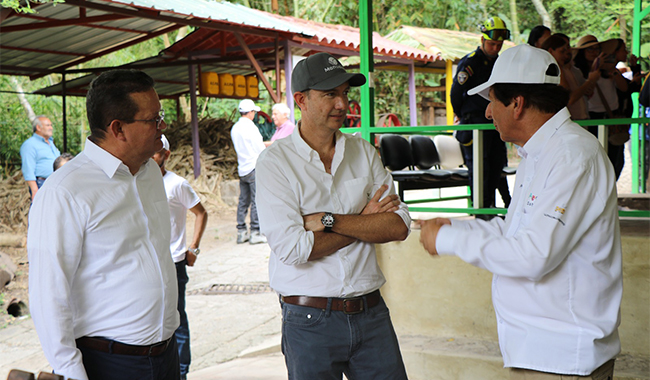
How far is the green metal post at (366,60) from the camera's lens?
4.26 meters

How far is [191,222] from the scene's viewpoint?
11508 mm

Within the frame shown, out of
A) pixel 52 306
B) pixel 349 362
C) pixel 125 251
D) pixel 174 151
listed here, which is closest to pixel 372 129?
pixel 349 362

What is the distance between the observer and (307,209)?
95.3 inches

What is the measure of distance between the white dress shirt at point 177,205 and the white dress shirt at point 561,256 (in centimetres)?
243

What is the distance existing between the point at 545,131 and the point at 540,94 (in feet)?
0.40

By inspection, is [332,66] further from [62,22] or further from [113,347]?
[62,22]

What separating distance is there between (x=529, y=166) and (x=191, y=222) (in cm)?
1008

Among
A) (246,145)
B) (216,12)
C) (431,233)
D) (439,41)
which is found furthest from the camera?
(439,41)

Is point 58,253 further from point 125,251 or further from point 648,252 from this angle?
point 648,252

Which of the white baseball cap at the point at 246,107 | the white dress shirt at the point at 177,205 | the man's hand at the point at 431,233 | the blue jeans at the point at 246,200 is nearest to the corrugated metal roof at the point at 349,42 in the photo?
Answer: the white baseball cap at the point at 246,107

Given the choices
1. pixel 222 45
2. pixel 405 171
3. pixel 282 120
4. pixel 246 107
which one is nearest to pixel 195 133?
pixel 222 45

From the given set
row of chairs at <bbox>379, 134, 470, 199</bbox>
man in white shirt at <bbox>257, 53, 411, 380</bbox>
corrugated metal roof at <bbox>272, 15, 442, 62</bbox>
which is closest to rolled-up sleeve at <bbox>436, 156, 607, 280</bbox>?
man in white shirt at <bbox>257, 53, 411, 380</bbox>

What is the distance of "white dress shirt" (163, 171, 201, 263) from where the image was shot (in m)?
3.93

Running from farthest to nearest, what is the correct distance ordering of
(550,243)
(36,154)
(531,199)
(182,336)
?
(36,154), (182,336), (531,199), (550,243)
